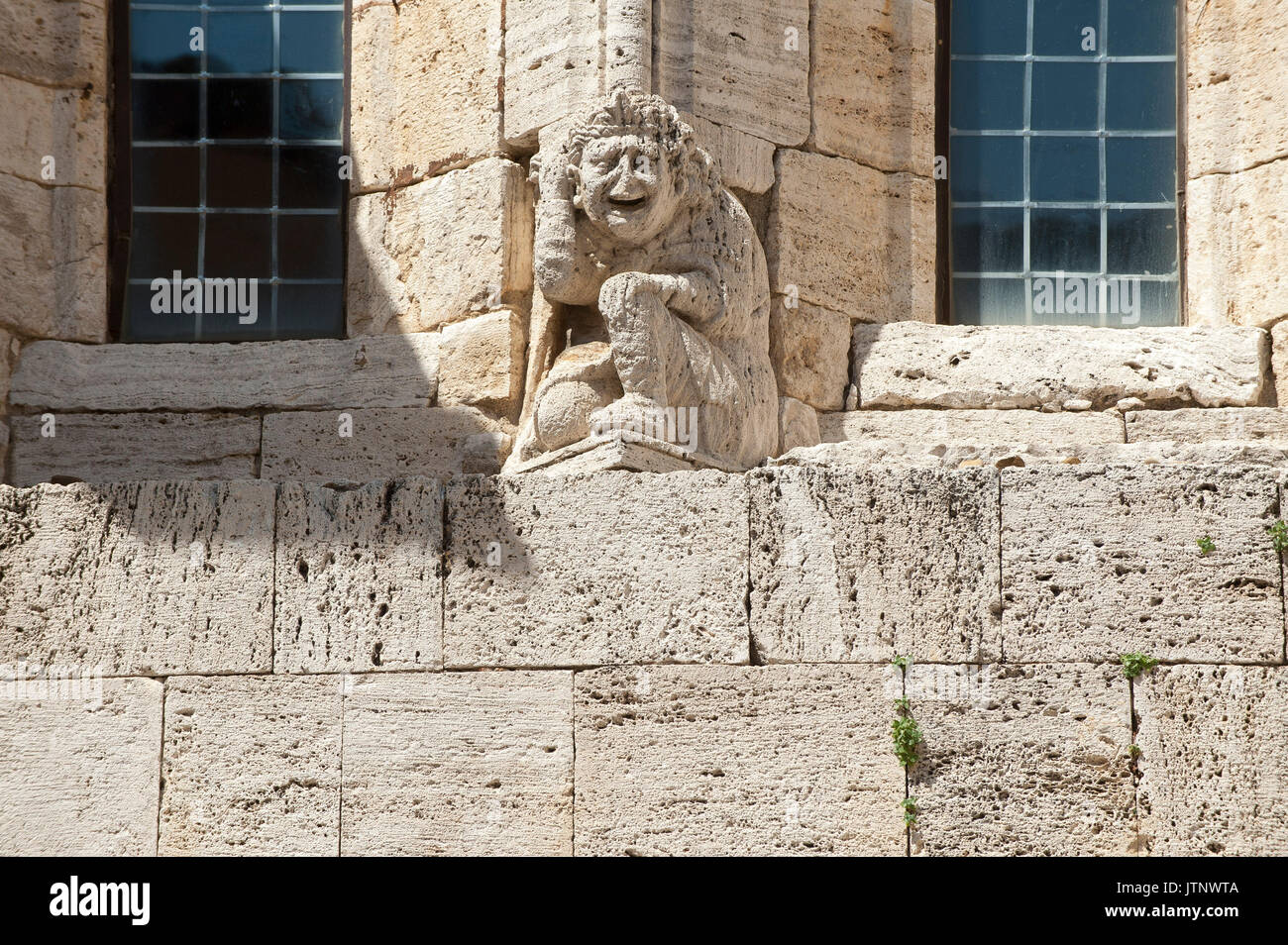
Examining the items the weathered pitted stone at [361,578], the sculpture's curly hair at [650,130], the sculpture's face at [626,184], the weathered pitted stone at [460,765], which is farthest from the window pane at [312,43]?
the weathered pitted stone at [460,765]

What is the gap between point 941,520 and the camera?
6414 mm

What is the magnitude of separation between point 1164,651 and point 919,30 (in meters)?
3.50

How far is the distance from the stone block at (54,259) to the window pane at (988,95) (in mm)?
3554

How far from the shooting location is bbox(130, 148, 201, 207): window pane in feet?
29.4

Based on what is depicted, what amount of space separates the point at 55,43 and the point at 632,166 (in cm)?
292

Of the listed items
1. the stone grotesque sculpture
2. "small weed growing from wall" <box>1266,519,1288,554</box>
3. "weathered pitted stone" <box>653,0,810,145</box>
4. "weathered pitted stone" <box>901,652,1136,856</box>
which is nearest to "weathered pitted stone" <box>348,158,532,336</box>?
the stone grotesque sculpture

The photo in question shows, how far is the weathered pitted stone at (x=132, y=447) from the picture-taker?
848cm

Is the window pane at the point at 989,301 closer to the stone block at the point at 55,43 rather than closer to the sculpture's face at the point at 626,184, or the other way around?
the sculpture's face at the point at 626,184

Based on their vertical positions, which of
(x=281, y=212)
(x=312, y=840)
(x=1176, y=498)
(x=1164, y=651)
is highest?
(x=281, y=212)

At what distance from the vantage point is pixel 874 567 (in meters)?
6.40

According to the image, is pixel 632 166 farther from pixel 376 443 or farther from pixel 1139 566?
pixel 1139 566

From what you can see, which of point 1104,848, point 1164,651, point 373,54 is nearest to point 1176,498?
point 1164,651

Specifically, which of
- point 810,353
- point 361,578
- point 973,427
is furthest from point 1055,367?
point 361,578

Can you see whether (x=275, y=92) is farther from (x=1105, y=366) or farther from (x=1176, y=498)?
(x=1176, y=498)
